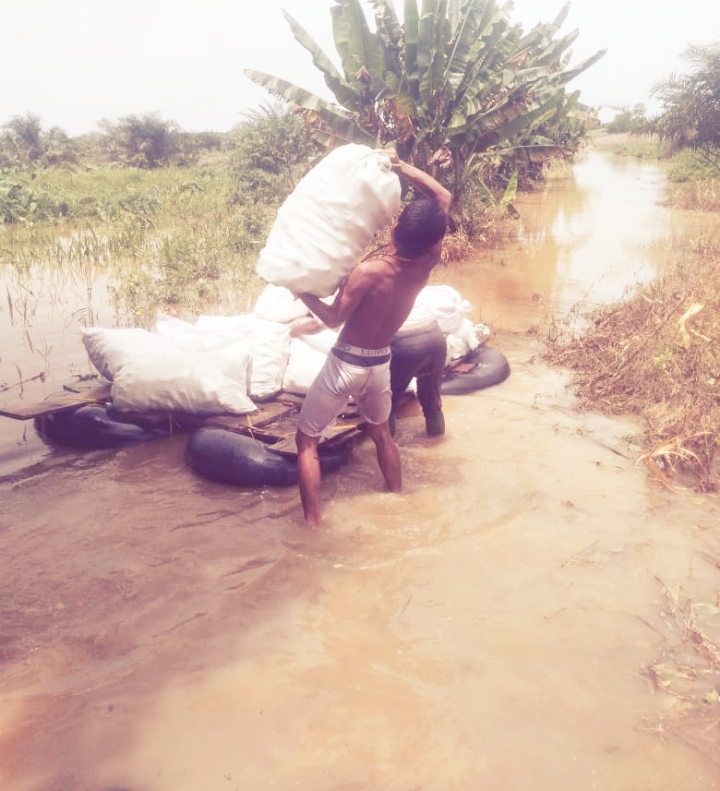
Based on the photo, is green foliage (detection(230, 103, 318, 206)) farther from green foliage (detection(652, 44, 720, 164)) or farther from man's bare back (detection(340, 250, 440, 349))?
man's bare back (detection(340, 250, 440, 349))

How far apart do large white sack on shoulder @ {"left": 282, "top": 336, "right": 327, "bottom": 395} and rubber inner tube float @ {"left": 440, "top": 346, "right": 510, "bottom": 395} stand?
3.57ft

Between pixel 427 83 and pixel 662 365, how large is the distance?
239 inches

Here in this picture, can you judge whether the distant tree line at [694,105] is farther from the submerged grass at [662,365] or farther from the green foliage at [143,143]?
the green foliage at [143,143]

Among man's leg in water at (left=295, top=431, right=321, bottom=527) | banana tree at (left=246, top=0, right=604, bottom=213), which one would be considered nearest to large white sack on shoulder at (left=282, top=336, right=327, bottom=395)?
man's leg in water at (left=295, top=431, right=321, bottom=527)

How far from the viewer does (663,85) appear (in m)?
14.9

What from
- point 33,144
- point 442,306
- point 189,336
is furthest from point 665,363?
point 33,144

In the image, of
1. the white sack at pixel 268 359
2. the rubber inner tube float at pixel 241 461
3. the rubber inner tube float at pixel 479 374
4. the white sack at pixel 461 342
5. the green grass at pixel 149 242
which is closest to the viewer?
the rubber inner tube float at pixel 241 461

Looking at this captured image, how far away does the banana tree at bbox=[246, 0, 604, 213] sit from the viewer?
29.2 ft

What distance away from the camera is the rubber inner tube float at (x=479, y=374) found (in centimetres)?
478

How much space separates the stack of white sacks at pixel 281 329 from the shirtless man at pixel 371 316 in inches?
3.4

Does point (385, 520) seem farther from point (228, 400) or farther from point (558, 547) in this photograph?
point (228, 400)

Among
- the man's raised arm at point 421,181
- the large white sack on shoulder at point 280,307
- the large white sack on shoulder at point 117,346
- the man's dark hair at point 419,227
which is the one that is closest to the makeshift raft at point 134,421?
the large white sack on shoulder at point 117,346

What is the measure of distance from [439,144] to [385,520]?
7594 millimetres

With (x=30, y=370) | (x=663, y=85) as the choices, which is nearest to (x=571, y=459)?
(x=30, y=370)
